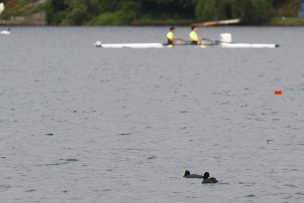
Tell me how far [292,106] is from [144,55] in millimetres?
58513

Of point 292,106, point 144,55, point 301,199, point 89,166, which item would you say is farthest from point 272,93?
point 144,55

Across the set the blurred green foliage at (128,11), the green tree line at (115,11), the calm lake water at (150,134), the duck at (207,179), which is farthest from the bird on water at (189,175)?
the green tree line at (115,11)

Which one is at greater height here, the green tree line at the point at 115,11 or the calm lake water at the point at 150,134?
the green tree line at the point at 115,11

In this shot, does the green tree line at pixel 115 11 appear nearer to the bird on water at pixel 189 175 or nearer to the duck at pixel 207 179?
the bird on water at pixel 189 175

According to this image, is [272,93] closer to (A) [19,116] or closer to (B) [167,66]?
(A) [19,116]

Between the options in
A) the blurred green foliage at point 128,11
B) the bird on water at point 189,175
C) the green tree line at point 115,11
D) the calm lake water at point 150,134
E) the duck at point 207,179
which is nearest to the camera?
the calm lake water at point 150,134

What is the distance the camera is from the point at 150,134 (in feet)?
143

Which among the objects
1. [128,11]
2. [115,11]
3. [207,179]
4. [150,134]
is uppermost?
[115,11]

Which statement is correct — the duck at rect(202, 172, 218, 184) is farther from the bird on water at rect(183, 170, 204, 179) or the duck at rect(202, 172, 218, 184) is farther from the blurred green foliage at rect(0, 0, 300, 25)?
the blurred green foliage at rect(0, 0, 300, 25)

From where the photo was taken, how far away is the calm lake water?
1292 inches

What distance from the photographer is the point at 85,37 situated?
15988cm

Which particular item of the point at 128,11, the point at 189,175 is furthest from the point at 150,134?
the point at 128,11

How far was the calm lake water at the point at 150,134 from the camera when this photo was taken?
1292 inches

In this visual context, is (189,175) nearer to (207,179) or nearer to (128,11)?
(207,179)
